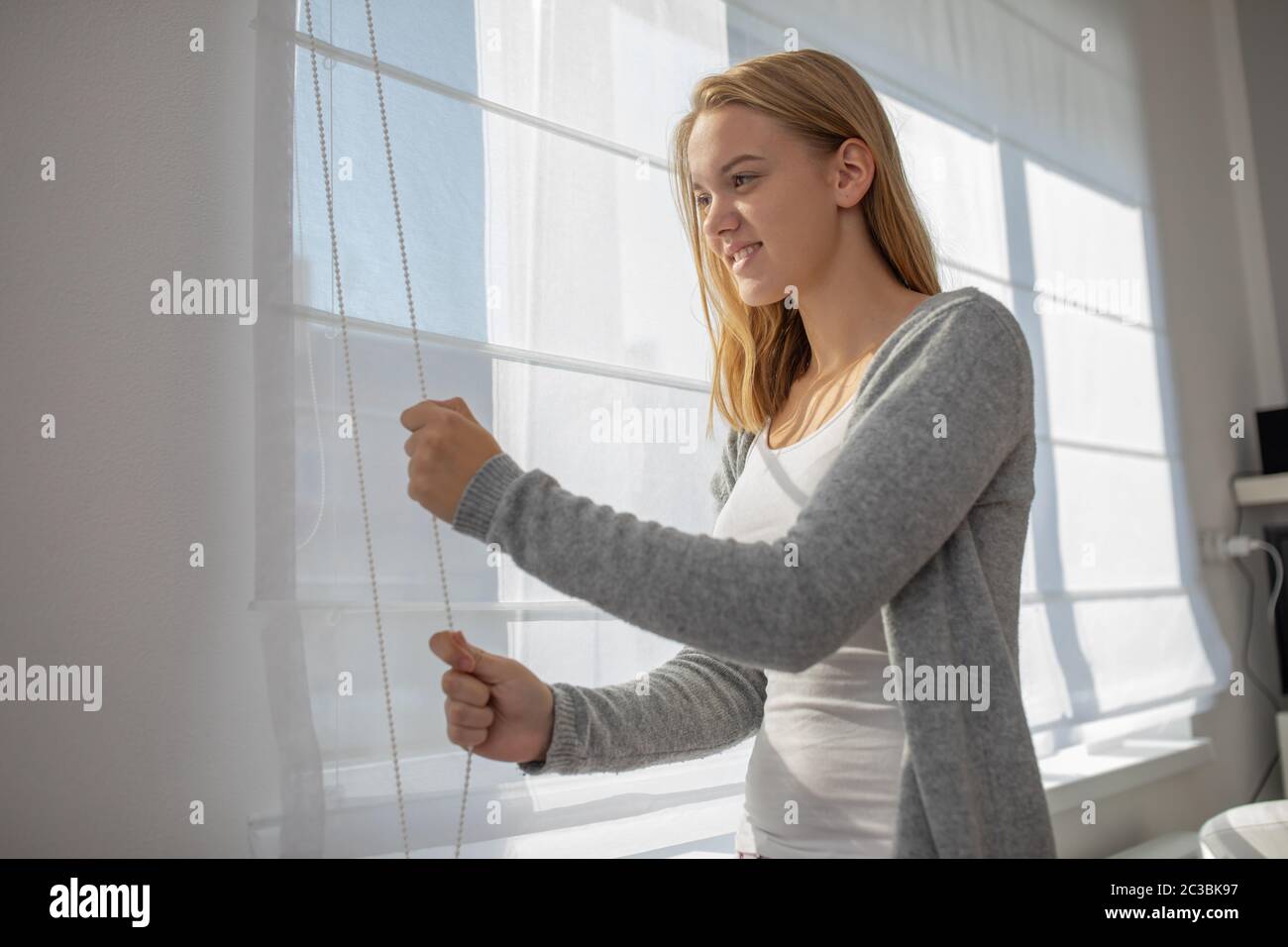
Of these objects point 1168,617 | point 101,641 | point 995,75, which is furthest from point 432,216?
point 1168,617

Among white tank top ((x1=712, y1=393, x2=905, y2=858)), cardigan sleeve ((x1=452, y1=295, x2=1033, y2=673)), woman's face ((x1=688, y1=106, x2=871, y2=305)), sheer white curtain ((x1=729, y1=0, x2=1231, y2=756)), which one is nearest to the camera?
cardigan sleeve ((x1=452, y1=295, x2=1033, y2=673))

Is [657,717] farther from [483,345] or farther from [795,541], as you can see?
[483,345]

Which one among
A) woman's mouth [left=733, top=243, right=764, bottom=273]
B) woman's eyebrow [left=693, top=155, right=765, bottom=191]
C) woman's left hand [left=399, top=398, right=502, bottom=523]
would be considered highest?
woman's eyebrow [left=693, top=155, right=765, bottom=191]

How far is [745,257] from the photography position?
0.86 m

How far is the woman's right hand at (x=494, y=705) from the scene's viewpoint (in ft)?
2.36

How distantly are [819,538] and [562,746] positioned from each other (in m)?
0.28

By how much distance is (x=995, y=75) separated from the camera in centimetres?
211

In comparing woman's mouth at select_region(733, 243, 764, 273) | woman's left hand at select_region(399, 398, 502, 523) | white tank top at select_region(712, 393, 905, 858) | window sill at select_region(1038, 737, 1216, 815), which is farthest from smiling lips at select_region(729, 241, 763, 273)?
window sill at select_region(1038, 737, 1216, 815)

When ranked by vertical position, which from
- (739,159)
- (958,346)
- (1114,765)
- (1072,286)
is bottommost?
(1114,765)

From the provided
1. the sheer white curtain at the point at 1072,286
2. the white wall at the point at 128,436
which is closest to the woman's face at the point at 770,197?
the white wall at the point at 128,436

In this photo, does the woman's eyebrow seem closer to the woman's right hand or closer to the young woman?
the young woman

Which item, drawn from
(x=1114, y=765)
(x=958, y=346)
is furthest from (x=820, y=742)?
(x=1114, y=765)

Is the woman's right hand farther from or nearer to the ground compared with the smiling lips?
nearer to the ground

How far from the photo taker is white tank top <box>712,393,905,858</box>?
72 centimetres
